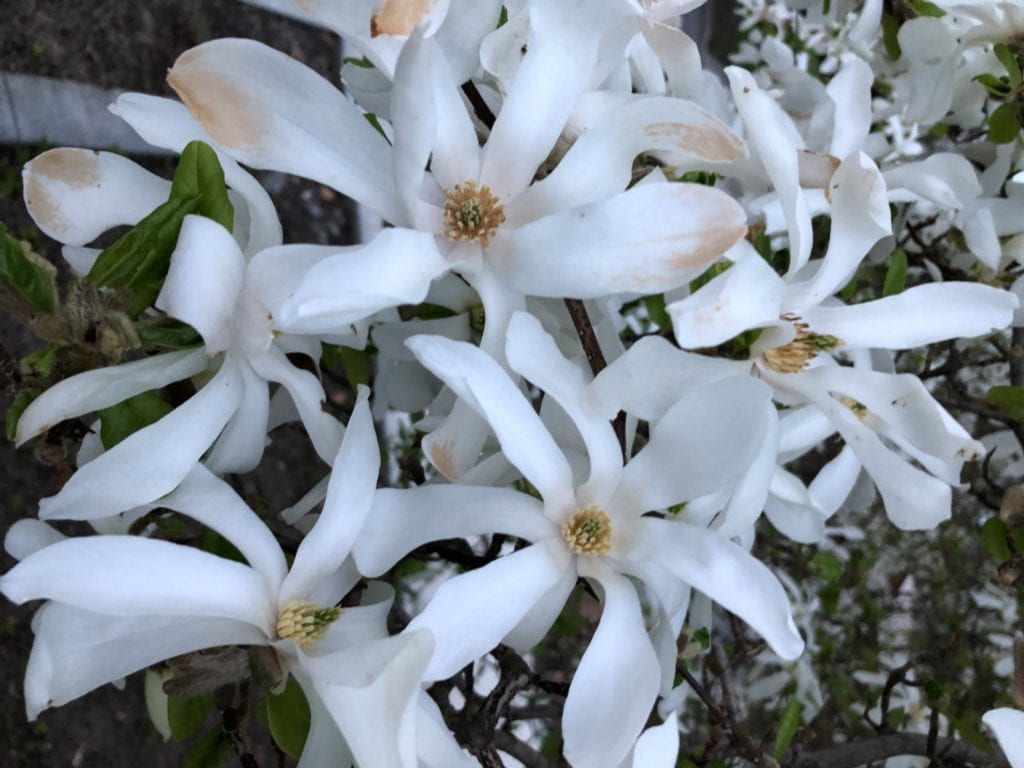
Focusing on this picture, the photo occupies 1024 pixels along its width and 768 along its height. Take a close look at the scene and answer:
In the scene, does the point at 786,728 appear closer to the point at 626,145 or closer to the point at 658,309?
the point at 658,309

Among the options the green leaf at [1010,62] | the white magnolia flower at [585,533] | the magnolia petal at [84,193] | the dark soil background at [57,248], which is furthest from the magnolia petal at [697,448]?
the dark soil background at [57,248]

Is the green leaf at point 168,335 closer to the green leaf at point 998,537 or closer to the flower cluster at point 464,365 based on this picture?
the flower cluster at point 464,365

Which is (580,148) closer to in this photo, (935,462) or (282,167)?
(282,167)

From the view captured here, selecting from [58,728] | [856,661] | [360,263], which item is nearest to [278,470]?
[58,728]

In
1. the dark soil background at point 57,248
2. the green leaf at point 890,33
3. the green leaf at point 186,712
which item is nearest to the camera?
the green leaf at point 186,712

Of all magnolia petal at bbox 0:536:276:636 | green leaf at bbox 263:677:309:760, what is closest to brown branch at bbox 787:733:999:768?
green leaf at bbox 263:677:309:760

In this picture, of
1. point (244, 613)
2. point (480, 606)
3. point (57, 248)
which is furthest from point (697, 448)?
point (57, 248)

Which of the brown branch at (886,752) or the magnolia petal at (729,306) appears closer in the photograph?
the magnolia petal at (729,306)
